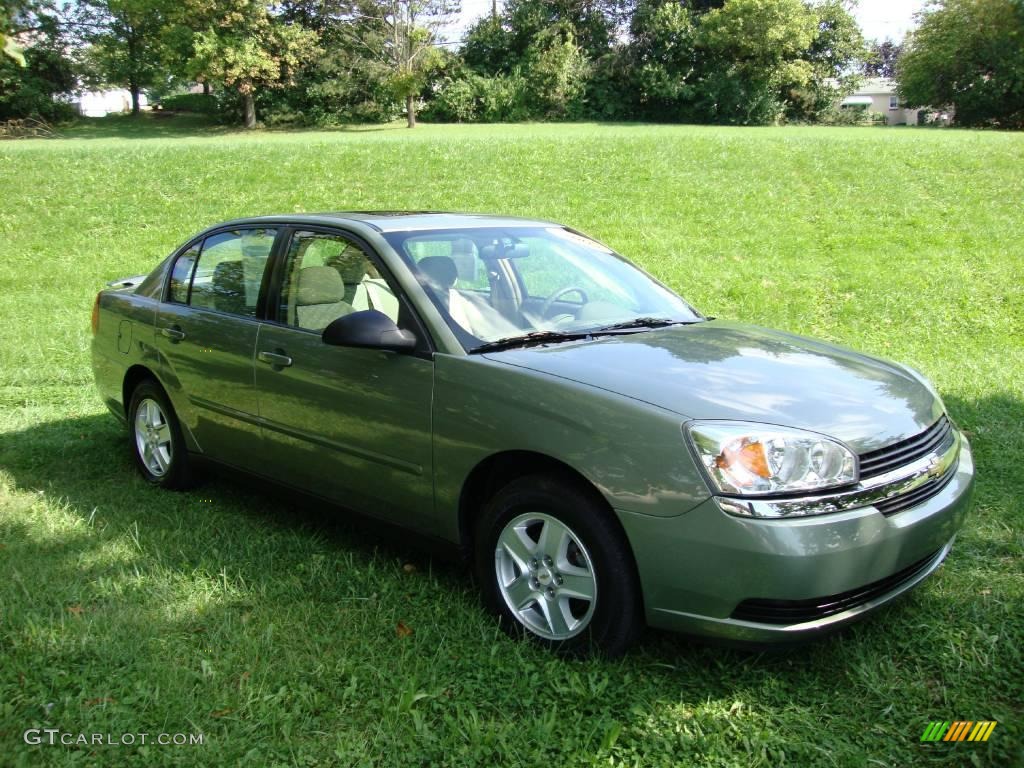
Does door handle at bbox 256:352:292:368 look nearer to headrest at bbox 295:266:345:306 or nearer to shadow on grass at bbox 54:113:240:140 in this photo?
headrest at bbox 295:266:345:306

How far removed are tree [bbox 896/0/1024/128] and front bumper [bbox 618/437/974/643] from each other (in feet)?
114

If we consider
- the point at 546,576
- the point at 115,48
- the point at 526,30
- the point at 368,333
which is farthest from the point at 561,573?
the point at 115,48

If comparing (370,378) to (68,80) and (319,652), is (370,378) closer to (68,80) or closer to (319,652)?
(319,652)

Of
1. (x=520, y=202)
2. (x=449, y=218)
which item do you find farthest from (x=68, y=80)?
(x=449, y=218)

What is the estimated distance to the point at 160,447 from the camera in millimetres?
4961

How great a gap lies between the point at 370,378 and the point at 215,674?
1.26 metres

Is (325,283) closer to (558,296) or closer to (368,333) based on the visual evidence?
(368,333)

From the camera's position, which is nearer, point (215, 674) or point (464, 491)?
point (215, 674)

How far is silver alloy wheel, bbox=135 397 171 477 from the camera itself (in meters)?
4.92

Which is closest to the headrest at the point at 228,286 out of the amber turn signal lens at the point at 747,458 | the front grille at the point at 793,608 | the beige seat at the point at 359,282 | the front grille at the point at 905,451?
the beige seat at the point at 359,282

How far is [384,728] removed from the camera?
106 inches

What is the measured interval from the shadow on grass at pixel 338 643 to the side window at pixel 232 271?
0.93m

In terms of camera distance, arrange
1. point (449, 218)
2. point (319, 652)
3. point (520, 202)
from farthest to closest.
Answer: point (520, 202) → point (449, 218) → point (319, 652)

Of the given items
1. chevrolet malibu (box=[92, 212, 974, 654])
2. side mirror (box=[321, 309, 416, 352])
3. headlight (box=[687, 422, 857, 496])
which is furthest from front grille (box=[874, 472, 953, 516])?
side mirror (box=[321, 309, 416, 352])
